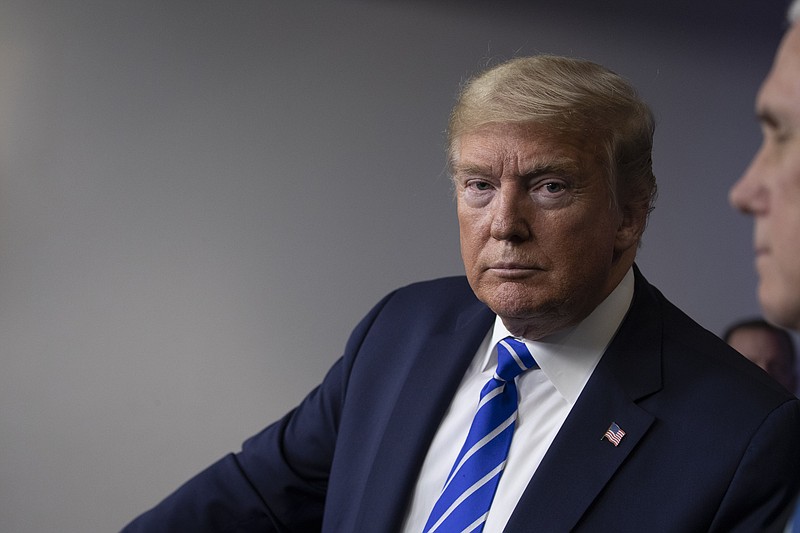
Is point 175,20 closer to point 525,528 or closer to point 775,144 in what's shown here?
point 525,528

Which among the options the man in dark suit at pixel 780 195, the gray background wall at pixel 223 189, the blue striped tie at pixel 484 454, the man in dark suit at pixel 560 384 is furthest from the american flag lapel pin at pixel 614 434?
the gray background wall at pixel 223 189

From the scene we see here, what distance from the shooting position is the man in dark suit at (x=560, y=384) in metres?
1.39

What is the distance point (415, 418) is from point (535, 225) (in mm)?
379

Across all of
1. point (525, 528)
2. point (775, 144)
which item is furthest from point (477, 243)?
point (775, 144)

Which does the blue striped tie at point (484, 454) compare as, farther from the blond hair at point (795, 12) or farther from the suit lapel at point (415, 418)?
the blond hair at point (795, 12)

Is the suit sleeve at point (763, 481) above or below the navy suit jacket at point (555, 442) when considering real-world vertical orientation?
below

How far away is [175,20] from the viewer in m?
3.22

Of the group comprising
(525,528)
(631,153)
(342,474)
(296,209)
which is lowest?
(525,528)

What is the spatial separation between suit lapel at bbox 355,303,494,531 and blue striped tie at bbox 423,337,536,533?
7cm

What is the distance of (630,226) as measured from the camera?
1.60 meters

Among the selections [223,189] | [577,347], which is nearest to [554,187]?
[577,347]

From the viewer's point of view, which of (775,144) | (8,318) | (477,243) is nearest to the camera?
(775,144)

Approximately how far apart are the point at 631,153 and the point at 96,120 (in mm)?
2075

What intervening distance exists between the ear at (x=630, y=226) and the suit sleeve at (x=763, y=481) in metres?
0.35
